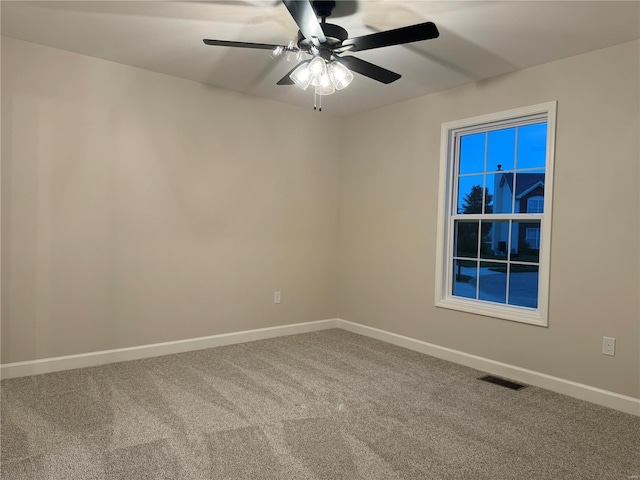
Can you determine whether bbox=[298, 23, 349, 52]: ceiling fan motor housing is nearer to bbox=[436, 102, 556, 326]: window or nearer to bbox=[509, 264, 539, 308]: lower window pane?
bbox=[436, 102, 556, 326]: window

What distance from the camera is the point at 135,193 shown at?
3.86 meters

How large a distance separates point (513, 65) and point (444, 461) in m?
2.89

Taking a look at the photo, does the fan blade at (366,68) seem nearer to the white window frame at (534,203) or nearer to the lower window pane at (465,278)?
the white window frame at (534,203)

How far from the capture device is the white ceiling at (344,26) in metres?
2.68

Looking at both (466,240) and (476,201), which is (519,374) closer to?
(466,240)

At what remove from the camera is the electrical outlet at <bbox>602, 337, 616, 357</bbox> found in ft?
10.1

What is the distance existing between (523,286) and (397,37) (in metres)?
2.35

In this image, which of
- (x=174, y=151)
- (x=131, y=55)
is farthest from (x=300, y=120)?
(x=131, y=55)

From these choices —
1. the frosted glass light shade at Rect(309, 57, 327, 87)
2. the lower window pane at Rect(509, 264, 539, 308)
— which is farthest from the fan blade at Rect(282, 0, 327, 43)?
the lower window pane at Rect(509, 264, 539, 308)

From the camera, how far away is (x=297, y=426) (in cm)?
266

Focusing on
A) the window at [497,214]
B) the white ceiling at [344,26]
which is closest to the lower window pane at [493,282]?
the window at [497,214]

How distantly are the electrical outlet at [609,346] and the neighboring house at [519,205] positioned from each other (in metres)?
0.83

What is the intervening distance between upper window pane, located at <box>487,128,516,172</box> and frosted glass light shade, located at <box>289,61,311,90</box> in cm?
195

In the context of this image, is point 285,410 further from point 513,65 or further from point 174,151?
point 513,65
